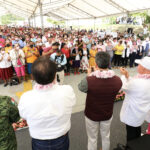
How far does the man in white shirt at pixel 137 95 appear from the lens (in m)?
1.61

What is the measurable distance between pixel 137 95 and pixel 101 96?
18.8 inches

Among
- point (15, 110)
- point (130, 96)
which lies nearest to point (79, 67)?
point (130, 96)

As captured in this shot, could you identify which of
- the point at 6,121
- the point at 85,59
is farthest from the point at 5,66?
the point at 6,121

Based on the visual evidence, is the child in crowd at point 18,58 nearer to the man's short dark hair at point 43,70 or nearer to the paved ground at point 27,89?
the paved ground at point 27,89

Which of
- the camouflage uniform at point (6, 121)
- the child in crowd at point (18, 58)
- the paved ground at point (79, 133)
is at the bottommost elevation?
the paved ground at point (79, 133)

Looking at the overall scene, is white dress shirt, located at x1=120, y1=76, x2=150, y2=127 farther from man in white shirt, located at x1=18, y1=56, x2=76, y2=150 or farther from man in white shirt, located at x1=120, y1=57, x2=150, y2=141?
man in white shirt, located at x1=18, y1=56, x2=76, y2=150

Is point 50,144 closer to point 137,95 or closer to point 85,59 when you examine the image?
point 137,95

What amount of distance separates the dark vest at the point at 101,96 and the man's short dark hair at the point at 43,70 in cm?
61

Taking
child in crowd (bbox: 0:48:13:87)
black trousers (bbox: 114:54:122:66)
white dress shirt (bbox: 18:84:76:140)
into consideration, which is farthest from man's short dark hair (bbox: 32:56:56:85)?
black trousers (bbox: 114:54:122:66)

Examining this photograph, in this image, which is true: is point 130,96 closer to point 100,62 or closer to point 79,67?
point 100,62

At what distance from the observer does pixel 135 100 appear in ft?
5.67

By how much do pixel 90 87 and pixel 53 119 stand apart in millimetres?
624

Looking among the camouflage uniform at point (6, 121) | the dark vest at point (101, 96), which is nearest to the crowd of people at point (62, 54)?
the dark vest at point (101, 96)

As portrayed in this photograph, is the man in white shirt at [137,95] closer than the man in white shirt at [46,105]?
No
